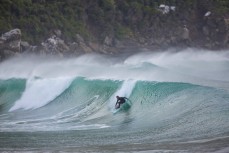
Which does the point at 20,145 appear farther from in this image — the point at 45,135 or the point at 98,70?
the point at 98,70

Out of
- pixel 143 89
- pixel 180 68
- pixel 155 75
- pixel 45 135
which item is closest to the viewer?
pixel 45 135

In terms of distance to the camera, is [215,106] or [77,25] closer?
[215,106]

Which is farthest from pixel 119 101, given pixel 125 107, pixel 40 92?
pixel 40 92

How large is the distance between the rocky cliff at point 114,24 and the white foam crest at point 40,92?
25670 mm

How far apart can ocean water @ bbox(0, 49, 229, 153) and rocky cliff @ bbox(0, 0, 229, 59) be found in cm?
2323

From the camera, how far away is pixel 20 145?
15.9 m

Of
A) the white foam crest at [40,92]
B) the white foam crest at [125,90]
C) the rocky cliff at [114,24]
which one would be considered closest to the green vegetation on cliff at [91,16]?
the rocky cliff at [114,24]

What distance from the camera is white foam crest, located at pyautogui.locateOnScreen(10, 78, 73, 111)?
85.9ft

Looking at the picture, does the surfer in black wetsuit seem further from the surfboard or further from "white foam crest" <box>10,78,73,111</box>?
"white foam crest" <box>10,78,73,111</box>

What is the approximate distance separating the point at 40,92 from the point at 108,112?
7.02 m

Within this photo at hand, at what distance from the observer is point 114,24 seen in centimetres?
6406

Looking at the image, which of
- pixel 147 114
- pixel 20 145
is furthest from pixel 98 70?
pixel 20 145

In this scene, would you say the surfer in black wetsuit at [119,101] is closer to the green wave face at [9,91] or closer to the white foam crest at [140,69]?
the white foam crest at [140,69]

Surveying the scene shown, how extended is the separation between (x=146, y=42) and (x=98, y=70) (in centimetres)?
3288
